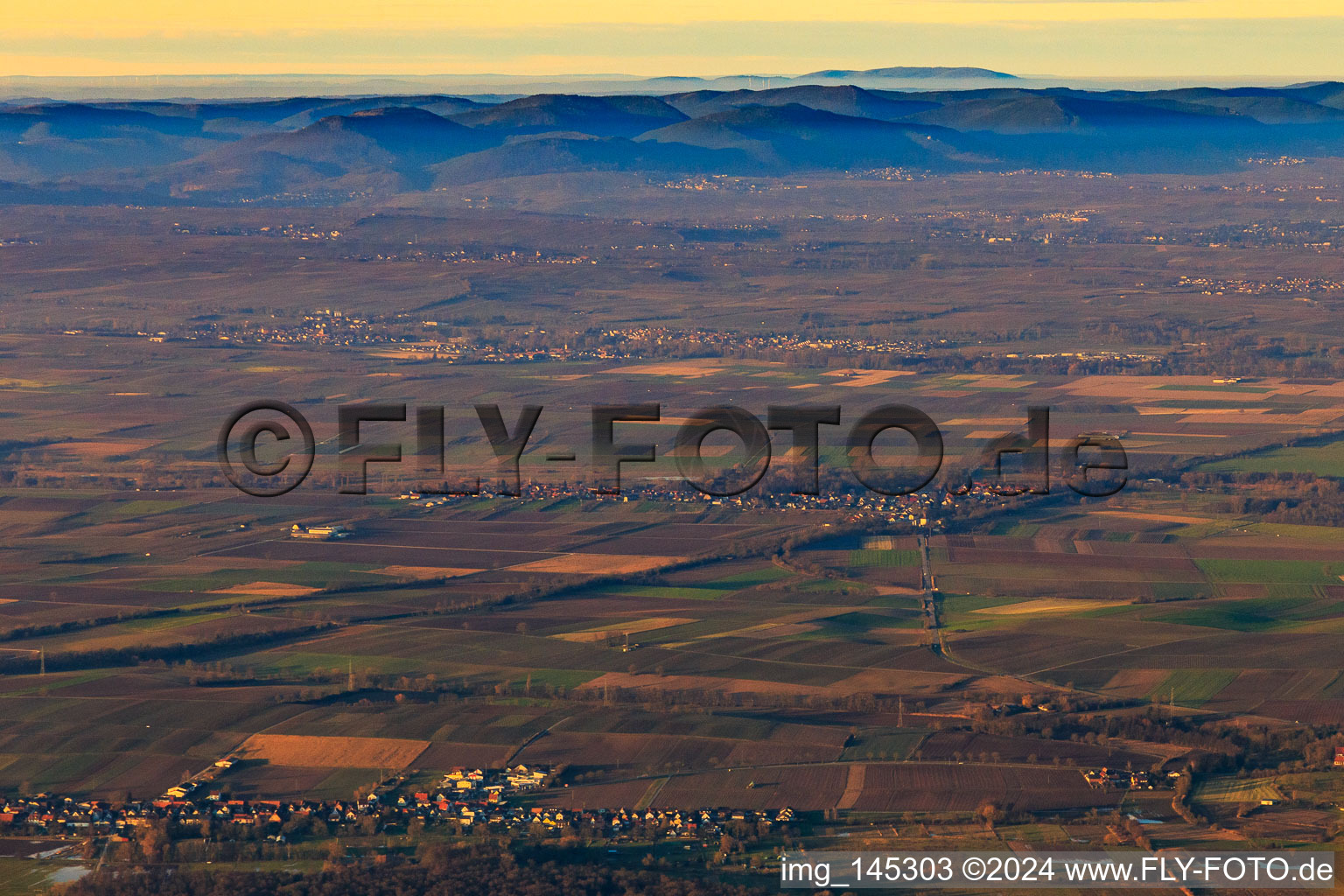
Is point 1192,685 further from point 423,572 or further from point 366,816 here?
point 423,572

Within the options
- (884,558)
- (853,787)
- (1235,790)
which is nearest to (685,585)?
(884,558)

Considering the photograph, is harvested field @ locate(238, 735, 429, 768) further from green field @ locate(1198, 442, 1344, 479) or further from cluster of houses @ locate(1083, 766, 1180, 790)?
green field @ locate(1198, 442, 1344, 479)

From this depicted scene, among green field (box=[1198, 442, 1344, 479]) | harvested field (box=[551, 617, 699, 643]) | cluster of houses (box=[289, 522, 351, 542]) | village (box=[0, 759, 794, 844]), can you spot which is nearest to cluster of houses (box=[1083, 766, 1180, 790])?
village (box=[0, 759, 794, 844])

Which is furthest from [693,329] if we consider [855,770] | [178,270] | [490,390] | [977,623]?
[855,770]

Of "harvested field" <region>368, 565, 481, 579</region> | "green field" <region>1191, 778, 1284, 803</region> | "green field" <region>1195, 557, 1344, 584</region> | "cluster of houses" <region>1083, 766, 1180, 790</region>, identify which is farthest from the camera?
"harvested field" <region>368, 565, 481, 579</region>

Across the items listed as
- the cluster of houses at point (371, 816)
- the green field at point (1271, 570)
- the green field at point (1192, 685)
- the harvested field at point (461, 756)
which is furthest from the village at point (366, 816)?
the green field at point (1271, 570)
